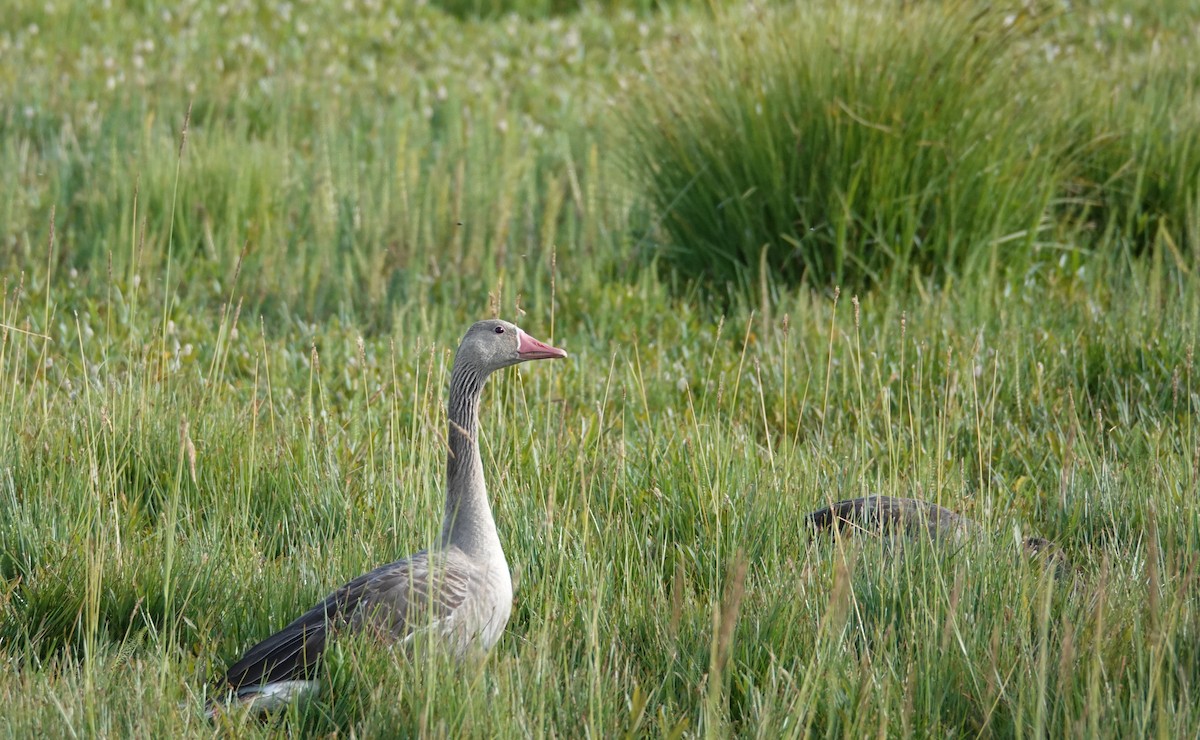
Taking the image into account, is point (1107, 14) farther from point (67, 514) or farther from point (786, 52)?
point (67, 514)

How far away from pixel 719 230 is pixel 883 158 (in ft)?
3.10

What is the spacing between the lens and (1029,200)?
6.73 m

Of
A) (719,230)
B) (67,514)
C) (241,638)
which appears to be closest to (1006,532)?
(241,638)

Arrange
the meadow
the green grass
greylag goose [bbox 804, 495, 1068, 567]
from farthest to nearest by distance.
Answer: the green grass
greylag goose [bbox 804, 495, 1068, 567]
the meadow

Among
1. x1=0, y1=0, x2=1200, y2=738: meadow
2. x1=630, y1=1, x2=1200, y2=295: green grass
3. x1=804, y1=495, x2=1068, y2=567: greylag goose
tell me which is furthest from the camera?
x1=630, y1=1, x2=1200, y2=295: green grass

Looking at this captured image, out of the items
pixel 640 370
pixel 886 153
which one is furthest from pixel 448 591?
pixel 886 153

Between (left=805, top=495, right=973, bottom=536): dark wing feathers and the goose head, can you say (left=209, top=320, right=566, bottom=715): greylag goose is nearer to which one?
the goose head

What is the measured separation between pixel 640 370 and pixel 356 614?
1470 mm

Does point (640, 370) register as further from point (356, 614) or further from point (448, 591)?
point (356, 614)

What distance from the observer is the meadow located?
3.02 meters

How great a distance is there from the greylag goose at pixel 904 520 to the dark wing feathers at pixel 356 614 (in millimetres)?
Answer: 1090

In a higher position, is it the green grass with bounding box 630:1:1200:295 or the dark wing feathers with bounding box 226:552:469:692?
the green grass with bounding box 630:1:1200:295

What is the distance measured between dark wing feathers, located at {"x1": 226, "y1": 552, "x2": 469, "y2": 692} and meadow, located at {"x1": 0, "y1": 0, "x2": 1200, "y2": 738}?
0.39ft

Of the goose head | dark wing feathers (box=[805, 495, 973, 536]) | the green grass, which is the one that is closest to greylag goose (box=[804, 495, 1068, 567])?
dark wing feathers (box=[805, 495, 973, 536])
